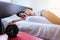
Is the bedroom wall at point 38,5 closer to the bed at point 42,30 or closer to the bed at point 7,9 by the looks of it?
the bed at point 7,9

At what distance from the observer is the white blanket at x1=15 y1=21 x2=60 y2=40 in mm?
1509

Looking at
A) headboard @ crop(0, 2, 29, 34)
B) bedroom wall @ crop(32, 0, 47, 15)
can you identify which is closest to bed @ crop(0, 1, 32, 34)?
headboard @ crop(0, 2, 29, 34)

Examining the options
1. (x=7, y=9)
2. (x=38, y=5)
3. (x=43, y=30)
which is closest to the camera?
(x=43, y=30)

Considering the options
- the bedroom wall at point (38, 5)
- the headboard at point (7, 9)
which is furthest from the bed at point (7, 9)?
the bedroom wall at point (38, 5)

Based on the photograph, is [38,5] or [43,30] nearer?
[43,30]

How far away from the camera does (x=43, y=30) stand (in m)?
1.59

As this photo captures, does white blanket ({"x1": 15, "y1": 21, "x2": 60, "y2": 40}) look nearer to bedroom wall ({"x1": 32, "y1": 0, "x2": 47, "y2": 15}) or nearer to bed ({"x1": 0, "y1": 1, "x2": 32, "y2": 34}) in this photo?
bed ({"x1": 0, "y1": 1, "x2": 32, "y2": 34})

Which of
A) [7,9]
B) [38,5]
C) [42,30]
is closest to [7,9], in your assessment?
[7,9]

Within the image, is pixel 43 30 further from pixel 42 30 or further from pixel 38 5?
Answer: pixel 38 5

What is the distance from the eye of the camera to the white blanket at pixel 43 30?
1.51m

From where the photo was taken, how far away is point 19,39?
4.34 ft

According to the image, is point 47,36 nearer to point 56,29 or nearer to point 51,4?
point 56,29

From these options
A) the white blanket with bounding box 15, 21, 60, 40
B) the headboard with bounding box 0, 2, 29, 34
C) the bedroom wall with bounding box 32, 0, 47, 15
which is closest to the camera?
the white blanket with bounding box 15, 21, 60, 40

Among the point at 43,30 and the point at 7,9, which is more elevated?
the point at 7,9
